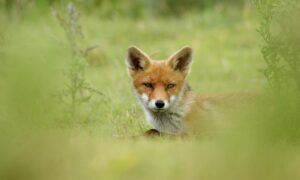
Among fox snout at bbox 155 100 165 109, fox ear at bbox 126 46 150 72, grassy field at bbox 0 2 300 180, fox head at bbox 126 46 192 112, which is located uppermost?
fox ear at bbox 126 46 150 72

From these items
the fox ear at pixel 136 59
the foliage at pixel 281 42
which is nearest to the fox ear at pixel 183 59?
the fox ear at pixel 136 59

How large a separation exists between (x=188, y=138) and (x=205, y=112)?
2.36 ft

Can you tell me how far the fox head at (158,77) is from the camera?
32.6 ft

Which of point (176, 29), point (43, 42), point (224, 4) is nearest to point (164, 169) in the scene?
point (43, 42)

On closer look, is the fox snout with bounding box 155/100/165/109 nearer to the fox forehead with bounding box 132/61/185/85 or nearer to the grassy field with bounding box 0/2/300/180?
the fox forehead with bounding box 132/61/185/85

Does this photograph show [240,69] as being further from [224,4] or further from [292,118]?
[292,118]

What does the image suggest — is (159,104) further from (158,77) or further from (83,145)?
(83,145)

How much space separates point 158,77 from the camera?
10.1 metres

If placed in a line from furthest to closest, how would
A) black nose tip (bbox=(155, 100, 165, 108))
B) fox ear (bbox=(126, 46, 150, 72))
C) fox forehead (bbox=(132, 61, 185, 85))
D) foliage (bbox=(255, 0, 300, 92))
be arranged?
1. fox ear (bbox=(126, 46, 150, 72))
2. fox forehead (bbox=(132, 61, 185, 85))
3. black nose tip (bbox=(155, 100, 165, 108))
4. foliage (bbox=(255, 0, 300, 92))

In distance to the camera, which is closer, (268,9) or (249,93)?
(268,9)

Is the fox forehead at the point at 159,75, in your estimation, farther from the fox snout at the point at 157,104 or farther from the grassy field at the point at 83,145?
the grassy field at the point at 83,145

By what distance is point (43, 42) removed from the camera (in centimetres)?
822

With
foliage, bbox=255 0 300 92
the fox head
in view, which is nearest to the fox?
the fox head

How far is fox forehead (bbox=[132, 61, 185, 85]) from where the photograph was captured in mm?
10047
